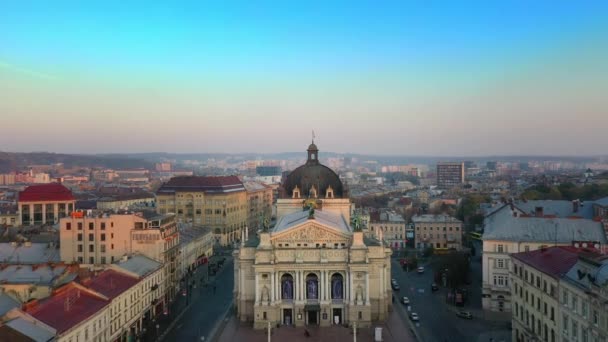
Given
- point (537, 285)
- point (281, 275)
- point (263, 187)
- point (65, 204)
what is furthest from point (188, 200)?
point (537, 285)

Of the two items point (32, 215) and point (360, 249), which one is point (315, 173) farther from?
point (32, 215)

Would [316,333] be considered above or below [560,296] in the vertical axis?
below

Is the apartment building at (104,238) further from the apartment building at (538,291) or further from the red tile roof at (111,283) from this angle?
the apartment building at (538,291)

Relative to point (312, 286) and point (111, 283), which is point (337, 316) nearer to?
point (312, 286)

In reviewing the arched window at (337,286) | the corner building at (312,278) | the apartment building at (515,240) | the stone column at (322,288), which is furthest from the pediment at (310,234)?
the apartment building at (515,240)

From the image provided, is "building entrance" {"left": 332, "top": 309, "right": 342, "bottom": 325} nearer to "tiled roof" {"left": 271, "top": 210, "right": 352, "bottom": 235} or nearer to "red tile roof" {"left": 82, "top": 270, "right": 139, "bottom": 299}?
"tiled roof" {"left": 271, "top": 210, "right": 352, "bottom": 235}

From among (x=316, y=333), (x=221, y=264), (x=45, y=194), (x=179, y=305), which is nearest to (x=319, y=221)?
(x=316, y=333)

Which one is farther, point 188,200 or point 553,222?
Answer: point 188,200

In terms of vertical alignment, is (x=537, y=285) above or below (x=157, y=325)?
above
